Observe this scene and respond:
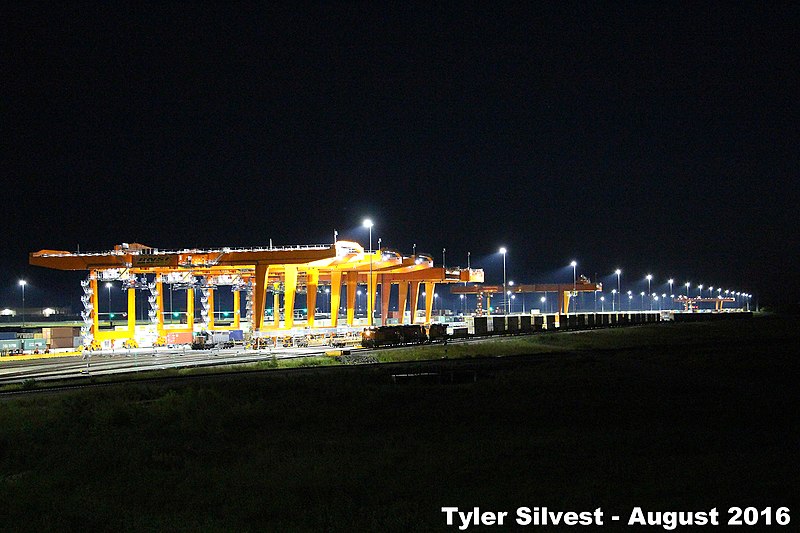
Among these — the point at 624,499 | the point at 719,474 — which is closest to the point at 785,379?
the point at 719,474

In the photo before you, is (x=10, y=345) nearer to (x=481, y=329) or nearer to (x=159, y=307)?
(x=159, y=307)

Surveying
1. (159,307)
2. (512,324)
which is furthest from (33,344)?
(512,324)

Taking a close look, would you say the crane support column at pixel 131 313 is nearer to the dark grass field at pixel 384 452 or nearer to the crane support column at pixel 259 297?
the crane support column at pixel 259 297

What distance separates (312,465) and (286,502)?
2427mm

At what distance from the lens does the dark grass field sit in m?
11.5

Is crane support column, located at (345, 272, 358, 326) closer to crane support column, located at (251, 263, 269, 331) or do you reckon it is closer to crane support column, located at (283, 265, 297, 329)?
crane support column, located at (283, 265, 297, 329)

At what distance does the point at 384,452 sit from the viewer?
50.0 ft

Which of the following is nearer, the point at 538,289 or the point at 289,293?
the point at 289,293

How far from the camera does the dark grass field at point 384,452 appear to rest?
1146cm

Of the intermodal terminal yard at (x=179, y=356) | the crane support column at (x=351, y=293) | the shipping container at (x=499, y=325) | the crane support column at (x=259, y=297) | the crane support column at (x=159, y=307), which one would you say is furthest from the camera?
the crane support column at (x=351, y=293)

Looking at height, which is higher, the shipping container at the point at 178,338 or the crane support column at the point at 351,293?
the crane support column at the point at 351,293

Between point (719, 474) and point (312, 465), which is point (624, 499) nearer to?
point (719, 474)

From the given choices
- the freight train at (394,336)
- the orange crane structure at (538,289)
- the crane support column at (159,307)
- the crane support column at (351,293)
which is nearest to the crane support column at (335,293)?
the crane support column at (351,293)

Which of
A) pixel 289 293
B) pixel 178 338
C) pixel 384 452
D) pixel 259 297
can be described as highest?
pixel 289 293
